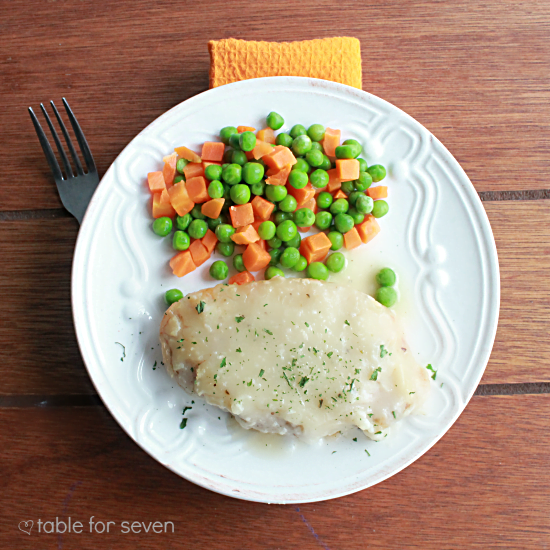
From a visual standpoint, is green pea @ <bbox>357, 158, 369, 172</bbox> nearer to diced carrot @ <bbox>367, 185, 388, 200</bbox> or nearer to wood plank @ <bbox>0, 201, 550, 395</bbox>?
diced carrot @ <bbox>367, 185, 388, 200</bbox>

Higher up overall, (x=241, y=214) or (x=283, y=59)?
(x=283, y=59)

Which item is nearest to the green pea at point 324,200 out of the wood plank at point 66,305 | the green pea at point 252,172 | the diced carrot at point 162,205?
the green pea at point 252,172

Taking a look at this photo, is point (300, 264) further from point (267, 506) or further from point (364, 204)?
point (267, 506)

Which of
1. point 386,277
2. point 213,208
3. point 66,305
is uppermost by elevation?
point 213,208

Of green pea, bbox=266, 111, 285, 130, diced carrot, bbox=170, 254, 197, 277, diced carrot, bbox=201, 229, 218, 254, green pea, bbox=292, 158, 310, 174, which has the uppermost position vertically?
green pea, bbox=266, 111, 285, 130

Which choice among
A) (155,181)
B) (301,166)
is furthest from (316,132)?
(155,181)

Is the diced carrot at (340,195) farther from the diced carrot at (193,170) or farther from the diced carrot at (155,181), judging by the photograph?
the diced carrot at (155,181)

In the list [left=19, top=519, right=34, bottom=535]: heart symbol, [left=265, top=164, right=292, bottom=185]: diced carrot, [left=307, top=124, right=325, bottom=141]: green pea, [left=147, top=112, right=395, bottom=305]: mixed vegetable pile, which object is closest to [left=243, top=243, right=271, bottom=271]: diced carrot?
[left=147, top=112, right=395, bottom=305]: mixed vegetable pile
